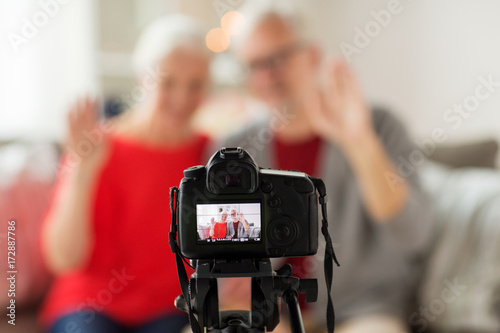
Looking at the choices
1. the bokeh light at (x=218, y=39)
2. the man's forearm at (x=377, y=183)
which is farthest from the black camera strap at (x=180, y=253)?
the bokeh light at (x=218, y=39)

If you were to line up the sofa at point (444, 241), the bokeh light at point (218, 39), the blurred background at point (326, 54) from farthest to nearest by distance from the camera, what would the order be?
1. the bokeh light at point (218, 39)
2. the blurred background at point (326, 54)
3. the sofa at point (444, 241)

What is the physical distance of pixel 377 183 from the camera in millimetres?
1013

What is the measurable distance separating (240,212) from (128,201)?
561 mm

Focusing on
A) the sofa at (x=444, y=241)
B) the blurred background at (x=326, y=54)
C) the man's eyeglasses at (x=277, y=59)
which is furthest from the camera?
the blurred background at (x=326, y=54)

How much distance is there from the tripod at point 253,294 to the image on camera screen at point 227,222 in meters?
0.04

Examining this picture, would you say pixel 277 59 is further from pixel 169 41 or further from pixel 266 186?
pixel 266 186

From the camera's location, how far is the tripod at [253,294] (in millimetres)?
491

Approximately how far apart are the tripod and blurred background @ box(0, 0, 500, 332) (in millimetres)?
739

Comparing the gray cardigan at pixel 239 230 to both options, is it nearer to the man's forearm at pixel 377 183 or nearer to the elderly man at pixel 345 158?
the elderly man at pixel 345 158

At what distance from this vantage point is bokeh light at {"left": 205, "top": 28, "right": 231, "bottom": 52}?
1.65 meters

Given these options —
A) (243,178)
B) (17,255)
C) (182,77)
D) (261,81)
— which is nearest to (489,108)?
(261,81)

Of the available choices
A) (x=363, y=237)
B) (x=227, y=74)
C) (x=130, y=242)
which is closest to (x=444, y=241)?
(x=363, y=237)

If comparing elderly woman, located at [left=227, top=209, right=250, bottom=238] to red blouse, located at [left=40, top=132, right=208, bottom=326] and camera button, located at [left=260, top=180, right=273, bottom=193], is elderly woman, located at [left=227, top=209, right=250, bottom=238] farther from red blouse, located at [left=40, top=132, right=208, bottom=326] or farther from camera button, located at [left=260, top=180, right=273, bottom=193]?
red blouse, located at [left=40, top=132, right=208, bottom=326]

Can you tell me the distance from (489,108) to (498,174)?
0.32 m
